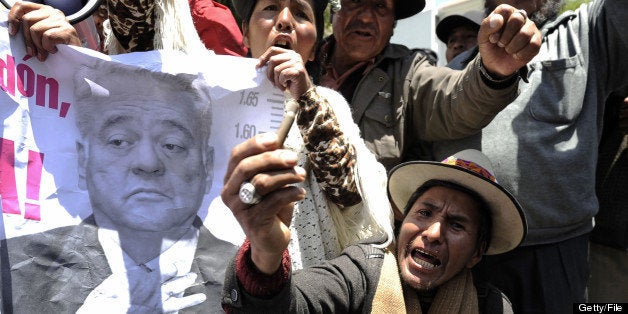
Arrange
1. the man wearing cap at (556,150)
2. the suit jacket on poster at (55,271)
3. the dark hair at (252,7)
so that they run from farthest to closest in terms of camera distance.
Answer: the man wearing cap at (556,150), the dark hair at (252,7), the suit jacket on poster at (55,271)

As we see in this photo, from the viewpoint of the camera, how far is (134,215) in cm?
187

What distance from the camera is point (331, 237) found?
2.17m

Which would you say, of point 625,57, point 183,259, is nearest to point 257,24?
point 183,259

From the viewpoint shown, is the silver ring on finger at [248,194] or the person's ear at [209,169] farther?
the person's ear at [209,169]

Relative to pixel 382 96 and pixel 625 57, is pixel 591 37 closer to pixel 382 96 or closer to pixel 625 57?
pixel 625 57

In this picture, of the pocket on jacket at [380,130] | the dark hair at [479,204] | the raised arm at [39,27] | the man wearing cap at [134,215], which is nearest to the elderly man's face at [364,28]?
the pocket on jacket at [380,130]

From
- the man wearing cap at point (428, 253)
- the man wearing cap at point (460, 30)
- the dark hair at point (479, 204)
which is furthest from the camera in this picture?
the man wearing cap at point (460, 30)

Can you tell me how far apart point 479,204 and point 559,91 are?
0.63 metres

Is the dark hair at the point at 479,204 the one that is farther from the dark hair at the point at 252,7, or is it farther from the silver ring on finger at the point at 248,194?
the silver ring on finger at the point at 248,194

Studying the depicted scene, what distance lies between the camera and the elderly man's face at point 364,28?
2.87 m

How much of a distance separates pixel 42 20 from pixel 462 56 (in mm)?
1883

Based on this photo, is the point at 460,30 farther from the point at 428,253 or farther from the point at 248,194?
the point at 248,194

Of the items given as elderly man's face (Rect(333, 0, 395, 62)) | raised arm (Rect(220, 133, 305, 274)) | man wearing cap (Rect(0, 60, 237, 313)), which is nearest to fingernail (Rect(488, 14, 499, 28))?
elderly man's face (Rect(333, 0, 395, 62))

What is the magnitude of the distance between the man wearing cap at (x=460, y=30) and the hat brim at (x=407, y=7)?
1.22 metres
